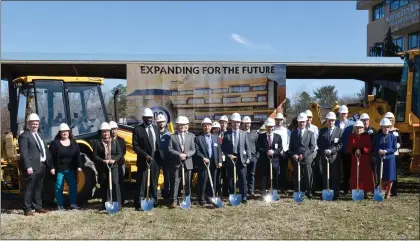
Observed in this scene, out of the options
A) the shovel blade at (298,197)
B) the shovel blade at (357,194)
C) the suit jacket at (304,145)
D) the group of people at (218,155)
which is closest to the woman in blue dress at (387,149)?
the group of people at (218,155)

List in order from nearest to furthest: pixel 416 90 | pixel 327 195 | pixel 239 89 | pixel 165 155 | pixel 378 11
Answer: pixel 165 155 < pixel 327 195 < pixel 416 90 < pixel 239 89 < pixel 378 11

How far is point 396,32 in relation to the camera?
1137 inches

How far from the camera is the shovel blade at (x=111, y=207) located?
7500 mm

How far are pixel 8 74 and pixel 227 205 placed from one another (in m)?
6.70

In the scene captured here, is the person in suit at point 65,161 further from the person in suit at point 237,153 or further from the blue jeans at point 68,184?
the person in suit at point 237,153

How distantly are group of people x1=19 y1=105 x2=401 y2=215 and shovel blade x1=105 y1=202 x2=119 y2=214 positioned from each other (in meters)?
0.15

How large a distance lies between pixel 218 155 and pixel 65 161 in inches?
105

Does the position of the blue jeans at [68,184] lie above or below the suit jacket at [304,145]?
below

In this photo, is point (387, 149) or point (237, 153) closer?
point (237, 153)

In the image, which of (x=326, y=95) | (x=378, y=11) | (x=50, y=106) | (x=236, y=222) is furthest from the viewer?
(x=378, y=11)

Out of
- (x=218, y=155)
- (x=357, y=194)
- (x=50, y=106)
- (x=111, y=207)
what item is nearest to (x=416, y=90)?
(x=357, y=194)

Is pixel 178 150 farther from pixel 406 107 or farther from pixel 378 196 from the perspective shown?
pixel 406 107

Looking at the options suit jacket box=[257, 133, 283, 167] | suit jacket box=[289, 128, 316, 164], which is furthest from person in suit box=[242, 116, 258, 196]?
suit jacket box=[289, 128, 316, 164]

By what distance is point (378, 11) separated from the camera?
105 ft
